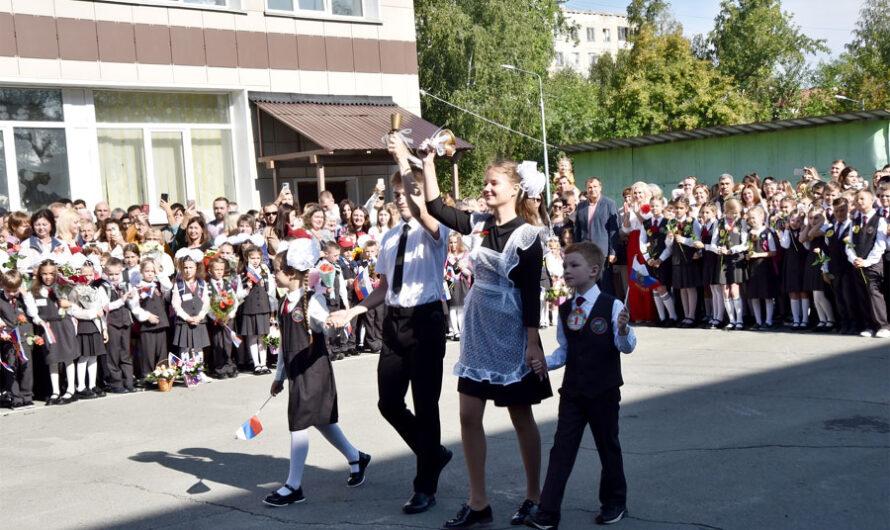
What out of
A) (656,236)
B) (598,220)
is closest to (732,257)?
(656,236)

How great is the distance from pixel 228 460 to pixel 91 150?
12408 millimetres

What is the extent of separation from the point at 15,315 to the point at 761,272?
9.08m

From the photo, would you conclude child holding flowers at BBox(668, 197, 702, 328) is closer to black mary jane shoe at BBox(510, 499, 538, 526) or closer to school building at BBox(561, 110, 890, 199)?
black mary jane shoe at BBox(510, 499, 538, 526)

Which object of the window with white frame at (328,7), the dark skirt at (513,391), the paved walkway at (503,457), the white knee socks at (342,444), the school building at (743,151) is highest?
the window with white frame at (328,7)

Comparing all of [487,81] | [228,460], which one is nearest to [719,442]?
[228,460]

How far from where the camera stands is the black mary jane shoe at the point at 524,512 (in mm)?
4902

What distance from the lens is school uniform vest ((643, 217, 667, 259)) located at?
13203mm

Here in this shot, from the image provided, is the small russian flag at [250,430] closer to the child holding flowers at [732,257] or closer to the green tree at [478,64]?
the child holding flowers at [732,257]

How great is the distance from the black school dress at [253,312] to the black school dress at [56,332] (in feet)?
6.83

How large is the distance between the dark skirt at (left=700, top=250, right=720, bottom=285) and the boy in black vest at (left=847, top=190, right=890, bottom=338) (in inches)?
72.9

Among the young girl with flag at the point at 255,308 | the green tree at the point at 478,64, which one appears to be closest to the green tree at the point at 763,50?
the green tree at the point at 478,64

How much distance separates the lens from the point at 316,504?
556 centimetres

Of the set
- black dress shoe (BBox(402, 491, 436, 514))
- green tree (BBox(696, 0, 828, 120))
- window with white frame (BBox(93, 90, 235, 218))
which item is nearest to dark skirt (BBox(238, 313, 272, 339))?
black dress shoe (BBox(402, 491, 436, 514))

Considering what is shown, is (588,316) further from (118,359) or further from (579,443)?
(118,359)
